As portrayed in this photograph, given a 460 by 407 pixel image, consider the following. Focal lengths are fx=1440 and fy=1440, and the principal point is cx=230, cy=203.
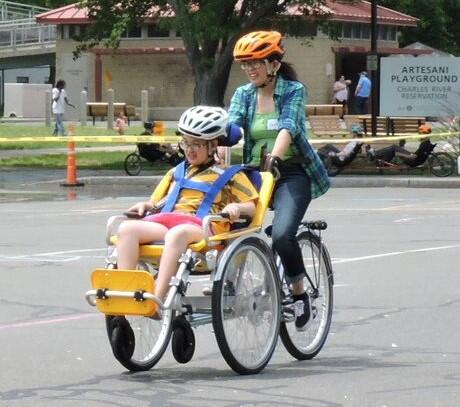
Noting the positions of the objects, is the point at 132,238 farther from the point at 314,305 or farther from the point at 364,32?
the point at 364,32

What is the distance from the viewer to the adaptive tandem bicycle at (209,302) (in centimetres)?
790

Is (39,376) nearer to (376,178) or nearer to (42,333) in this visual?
(42,333)

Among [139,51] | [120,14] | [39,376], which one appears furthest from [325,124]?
[139,51]

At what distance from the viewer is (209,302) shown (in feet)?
27.0

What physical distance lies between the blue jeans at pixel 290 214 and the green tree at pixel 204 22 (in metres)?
20.2

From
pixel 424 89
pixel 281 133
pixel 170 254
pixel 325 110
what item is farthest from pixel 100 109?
pixel 170 254

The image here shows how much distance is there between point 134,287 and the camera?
786 centimetres

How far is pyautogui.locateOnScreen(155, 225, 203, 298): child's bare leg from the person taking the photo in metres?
7.93

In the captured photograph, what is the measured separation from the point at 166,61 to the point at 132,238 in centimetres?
5721

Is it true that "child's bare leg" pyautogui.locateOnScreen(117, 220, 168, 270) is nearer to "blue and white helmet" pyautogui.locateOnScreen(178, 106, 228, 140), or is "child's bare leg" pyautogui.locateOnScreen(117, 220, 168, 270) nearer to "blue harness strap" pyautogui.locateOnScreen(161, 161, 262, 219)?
"blue harness strap" pyautogui.locateOnScreen(161, 161, 262, 219)

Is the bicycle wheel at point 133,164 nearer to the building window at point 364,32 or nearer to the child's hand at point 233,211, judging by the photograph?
the child's hand at point 233,211

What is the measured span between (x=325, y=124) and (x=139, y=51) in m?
32.3

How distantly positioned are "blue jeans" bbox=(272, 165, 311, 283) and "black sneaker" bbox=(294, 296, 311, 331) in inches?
6.1

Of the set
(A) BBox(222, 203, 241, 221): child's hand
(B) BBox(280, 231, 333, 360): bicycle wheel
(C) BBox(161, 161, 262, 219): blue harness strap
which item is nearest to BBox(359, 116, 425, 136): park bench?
(B) BBox(280, 231, 333, 360): bicycle wheel
